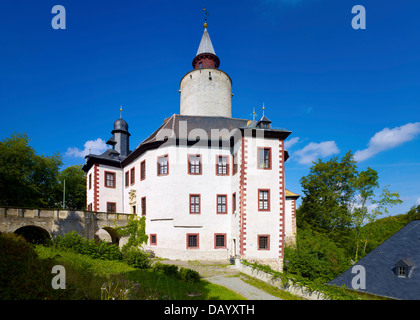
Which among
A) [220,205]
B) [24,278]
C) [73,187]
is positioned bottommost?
[24,278]

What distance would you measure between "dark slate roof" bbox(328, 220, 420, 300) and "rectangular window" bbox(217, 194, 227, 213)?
414 inches

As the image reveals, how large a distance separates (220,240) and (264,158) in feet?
28.5

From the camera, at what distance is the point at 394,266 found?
58.3 ft

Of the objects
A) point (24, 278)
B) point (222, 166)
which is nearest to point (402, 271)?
point (222, 166)

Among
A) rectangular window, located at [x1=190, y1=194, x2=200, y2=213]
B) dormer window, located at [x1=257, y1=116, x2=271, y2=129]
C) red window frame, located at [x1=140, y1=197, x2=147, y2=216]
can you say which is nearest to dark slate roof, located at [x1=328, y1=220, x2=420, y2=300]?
rectangular window, located at [x1=190, y1=194, x2=200, y2=213]

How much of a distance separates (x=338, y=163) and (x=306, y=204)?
284 inches

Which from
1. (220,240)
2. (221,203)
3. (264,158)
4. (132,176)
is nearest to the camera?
(264,158)

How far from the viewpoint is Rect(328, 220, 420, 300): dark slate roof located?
627 inches

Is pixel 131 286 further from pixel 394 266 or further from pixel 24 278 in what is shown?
pixel 394 266

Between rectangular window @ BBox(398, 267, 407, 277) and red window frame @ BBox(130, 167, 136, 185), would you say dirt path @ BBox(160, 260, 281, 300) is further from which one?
rectangular window @ BBox(398, 267, 407, 277)

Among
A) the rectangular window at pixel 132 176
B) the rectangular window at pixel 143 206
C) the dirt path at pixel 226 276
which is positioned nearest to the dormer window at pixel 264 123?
the dirt path at pixel 226 276

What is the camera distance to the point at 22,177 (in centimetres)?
3359
